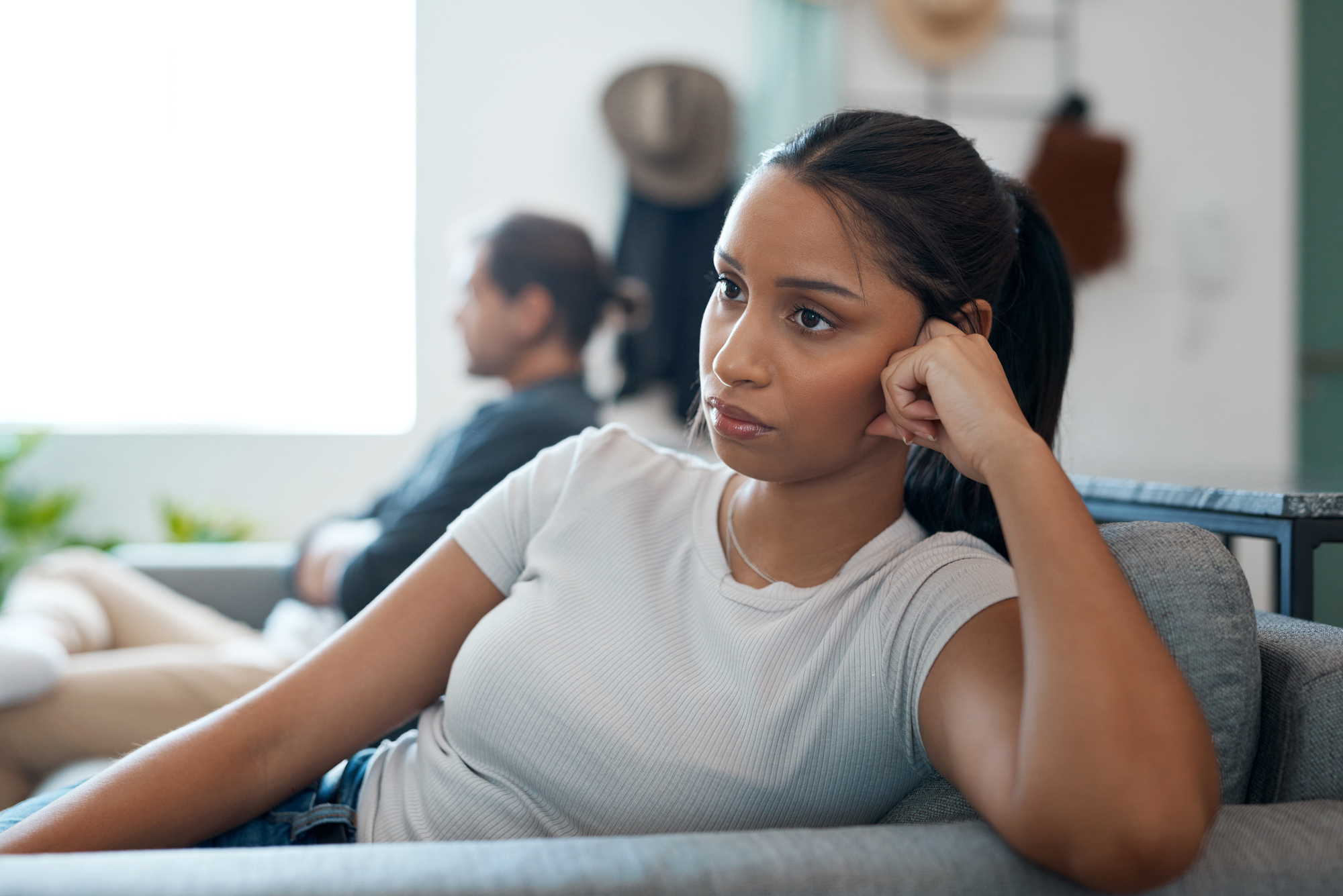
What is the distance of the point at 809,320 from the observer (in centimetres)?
82

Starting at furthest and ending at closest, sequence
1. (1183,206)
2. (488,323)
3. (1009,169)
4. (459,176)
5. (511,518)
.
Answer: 1. (1183,206)
2. (459,176)
3. (1009,169)
4. (488,323)
5. (511,518)

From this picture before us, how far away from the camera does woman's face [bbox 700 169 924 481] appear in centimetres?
80

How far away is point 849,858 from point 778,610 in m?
0.29

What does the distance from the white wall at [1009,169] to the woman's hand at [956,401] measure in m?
2.54

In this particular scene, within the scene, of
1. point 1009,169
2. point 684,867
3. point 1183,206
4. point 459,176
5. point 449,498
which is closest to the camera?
point 684,867

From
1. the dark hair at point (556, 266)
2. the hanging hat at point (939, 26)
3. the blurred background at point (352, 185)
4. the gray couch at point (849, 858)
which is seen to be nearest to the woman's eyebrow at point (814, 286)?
the gray couch at point (849, 858)

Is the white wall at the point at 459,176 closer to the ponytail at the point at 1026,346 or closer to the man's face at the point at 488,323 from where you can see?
the man's face at the point at 488,323

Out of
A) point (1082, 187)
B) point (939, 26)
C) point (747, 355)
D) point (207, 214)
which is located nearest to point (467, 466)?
point (747, 355)

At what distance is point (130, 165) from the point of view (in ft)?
10.7

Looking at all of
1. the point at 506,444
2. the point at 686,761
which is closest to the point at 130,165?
the point at 506,444

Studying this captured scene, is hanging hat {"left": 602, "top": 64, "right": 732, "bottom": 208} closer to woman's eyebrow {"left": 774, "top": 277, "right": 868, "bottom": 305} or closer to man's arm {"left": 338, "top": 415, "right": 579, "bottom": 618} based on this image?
man's arm {"left": 338, "top": 415, "right": 579, "bottom": 618}

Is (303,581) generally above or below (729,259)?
below

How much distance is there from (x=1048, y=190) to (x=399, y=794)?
3.19 meters

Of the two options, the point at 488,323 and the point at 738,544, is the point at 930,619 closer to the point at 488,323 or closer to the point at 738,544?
the point at 738,544
